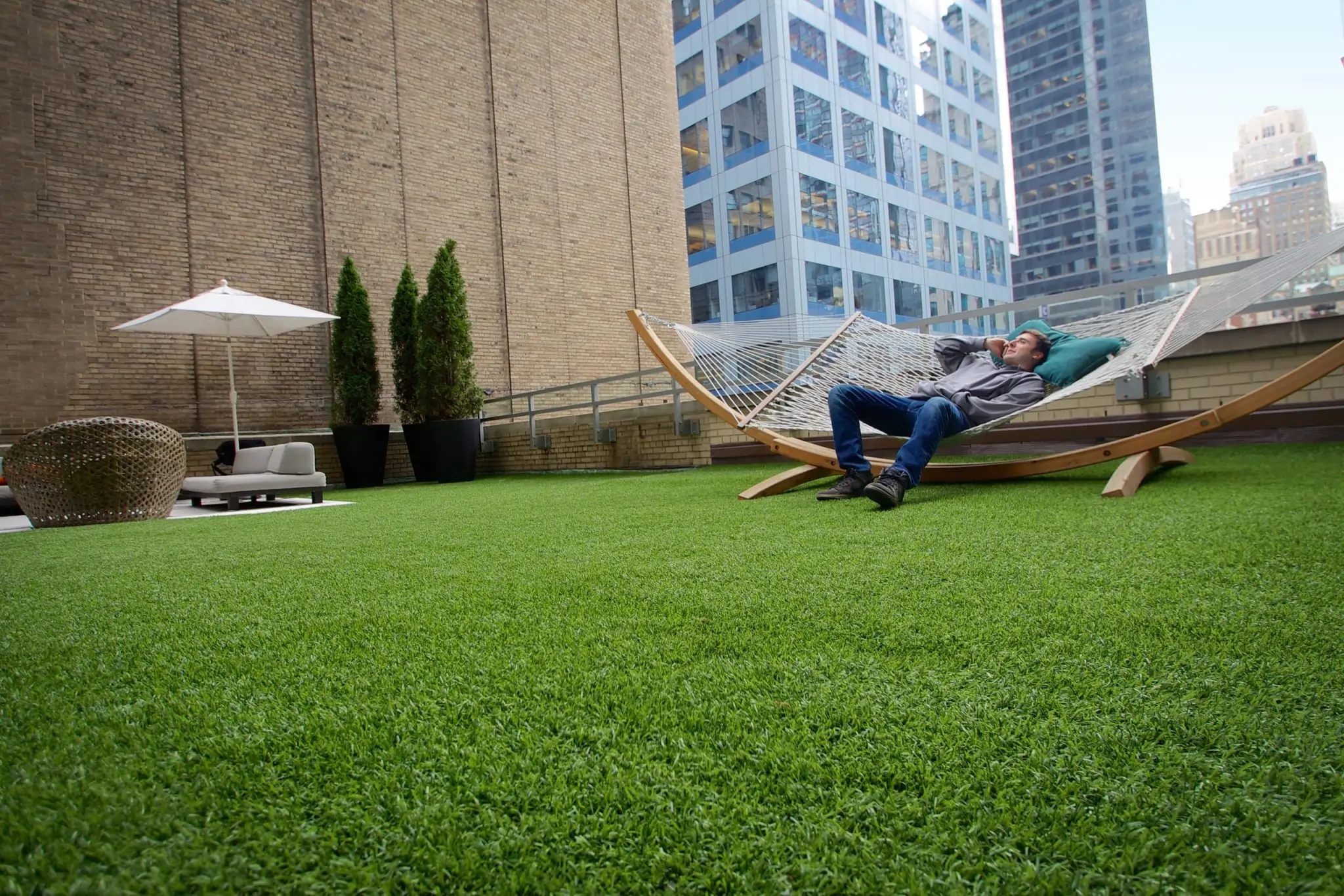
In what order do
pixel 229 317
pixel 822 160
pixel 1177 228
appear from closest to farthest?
pixel 229 317
pixel 822 160
pixel 1177 228

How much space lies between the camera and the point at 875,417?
3.26m

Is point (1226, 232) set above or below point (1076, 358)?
above

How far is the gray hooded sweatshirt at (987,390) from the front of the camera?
308 cm

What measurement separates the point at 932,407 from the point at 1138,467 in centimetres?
83

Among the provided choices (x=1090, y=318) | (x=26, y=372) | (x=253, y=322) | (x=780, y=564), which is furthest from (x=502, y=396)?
(x=780, y=564)

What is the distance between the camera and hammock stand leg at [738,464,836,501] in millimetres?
3514

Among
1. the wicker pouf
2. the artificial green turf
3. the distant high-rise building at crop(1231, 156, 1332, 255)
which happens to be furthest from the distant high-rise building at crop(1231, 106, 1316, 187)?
the wicker pouf

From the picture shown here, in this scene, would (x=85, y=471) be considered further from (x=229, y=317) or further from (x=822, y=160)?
(x=822, y=160)

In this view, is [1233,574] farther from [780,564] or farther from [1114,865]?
[1114,865]

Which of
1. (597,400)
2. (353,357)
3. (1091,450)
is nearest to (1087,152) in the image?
(597,400)

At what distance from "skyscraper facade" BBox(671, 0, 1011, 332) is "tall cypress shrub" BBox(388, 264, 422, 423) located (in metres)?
12.2

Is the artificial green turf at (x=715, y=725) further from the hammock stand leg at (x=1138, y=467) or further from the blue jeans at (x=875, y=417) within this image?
the blue jeans at (x=875, y=417)

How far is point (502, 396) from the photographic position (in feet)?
28.1

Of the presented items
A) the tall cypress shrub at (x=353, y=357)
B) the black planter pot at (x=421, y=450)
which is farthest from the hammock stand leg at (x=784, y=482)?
the tall cypress shrub at (x=353, y=357)
